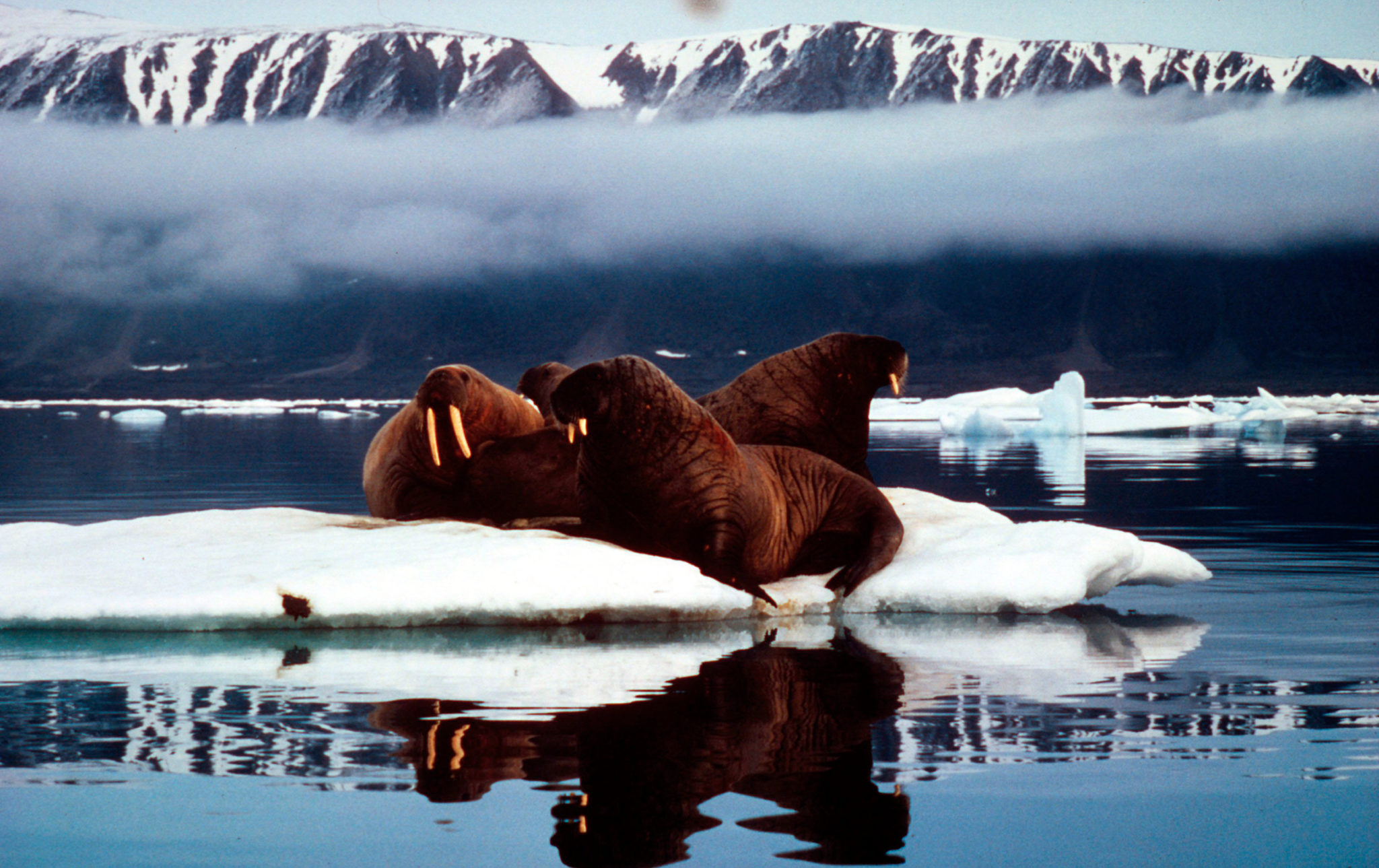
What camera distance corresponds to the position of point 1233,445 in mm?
36281

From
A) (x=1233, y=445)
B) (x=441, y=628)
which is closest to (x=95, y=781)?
(x=441, y=628)

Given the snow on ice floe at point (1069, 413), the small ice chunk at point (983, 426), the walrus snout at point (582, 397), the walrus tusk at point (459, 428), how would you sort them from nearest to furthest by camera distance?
the walrus snout at point (582, 397), the walrus tusk at point (459, 428), the snow on ice floe at point (1069, 413), the small ice chunk at point (983, 426)

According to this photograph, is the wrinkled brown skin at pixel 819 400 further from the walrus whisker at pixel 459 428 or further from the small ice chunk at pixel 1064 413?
the small ice chunk at pixel 1064 413

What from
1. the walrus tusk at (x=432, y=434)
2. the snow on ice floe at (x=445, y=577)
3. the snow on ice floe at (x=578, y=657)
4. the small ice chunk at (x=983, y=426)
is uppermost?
the small ice chunk at (x=983, y=426)

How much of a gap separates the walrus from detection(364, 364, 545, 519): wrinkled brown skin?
5.63 ft

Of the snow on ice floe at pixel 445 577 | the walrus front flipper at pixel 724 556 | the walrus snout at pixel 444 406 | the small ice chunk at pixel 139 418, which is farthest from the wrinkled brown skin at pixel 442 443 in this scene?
the small ice chunk at pixel 139 418

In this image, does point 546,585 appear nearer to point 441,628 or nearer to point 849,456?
point 441,628

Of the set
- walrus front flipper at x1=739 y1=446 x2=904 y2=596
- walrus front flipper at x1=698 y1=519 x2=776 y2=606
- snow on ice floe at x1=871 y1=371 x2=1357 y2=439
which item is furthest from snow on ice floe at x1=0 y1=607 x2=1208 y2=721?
snow on ice floe at x1=871 y1=371 x2=1357 y2=439

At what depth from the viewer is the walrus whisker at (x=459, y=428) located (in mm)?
10414

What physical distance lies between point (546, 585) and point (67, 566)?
2.88 m

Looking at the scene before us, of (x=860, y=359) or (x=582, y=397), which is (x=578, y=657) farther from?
(x=860, y=359)

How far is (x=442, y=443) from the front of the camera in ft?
35.6

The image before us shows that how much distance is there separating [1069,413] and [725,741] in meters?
38.3

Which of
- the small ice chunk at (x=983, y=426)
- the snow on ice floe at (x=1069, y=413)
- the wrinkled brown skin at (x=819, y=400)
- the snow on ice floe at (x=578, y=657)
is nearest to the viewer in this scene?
the snow on ice floe at (x=578, y=657)
